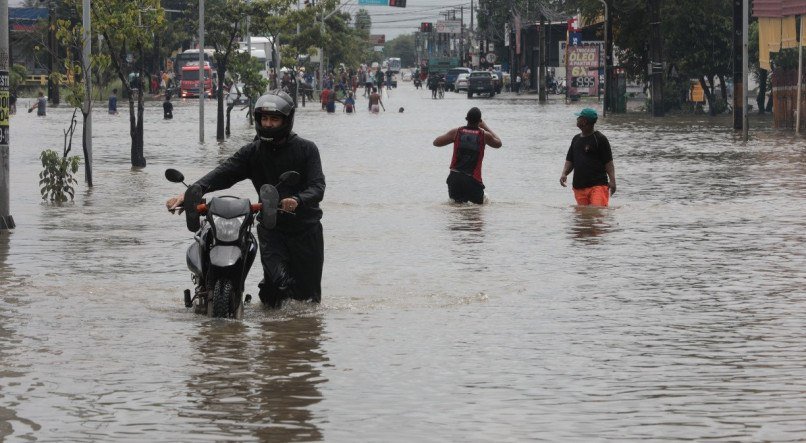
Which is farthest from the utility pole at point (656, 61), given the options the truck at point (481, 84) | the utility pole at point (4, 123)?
the utility pole at point (4, 123)

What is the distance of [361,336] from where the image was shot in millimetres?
10344

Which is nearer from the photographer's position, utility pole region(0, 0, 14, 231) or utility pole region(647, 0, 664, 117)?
utility pole region(0, 0, 14, 231)

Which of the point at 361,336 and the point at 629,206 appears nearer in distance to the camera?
the point at 361,336

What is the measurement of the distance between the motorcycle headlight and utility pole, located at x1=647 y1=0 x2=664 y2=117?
160ft

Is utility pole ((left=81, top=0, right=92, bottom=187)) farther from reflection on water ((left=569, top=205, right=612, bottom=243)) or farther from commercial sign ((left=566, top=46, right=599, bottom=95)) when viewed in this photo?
commercial sign ((left=566, top=46, right=599, bottom=95))

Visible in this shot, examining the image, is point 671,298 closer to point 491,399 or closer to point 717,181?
point 491,399

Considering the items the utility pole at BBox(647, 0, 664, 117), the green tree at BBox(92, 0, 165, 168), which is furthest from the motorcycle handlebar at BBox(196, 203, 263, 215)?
the utility pole at BBox(647, 0, 664, 117)

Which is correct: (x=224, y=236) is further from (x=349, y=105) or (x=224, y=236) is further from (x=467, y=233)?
(x=349, y=105)

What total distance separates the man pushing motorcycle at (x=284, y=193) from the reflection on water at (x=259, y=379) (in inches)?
13.9

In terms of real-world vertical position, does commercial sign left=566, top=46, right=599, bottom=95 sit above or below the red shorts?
above

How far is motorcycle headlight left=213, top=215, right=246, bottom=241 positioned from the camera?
1036cm

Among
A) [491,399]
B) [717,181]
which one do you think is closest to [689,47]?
[717,181]

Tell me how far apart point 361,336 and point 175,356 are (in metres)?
1.36

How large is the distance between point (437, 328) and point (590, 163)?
7.86 metres
